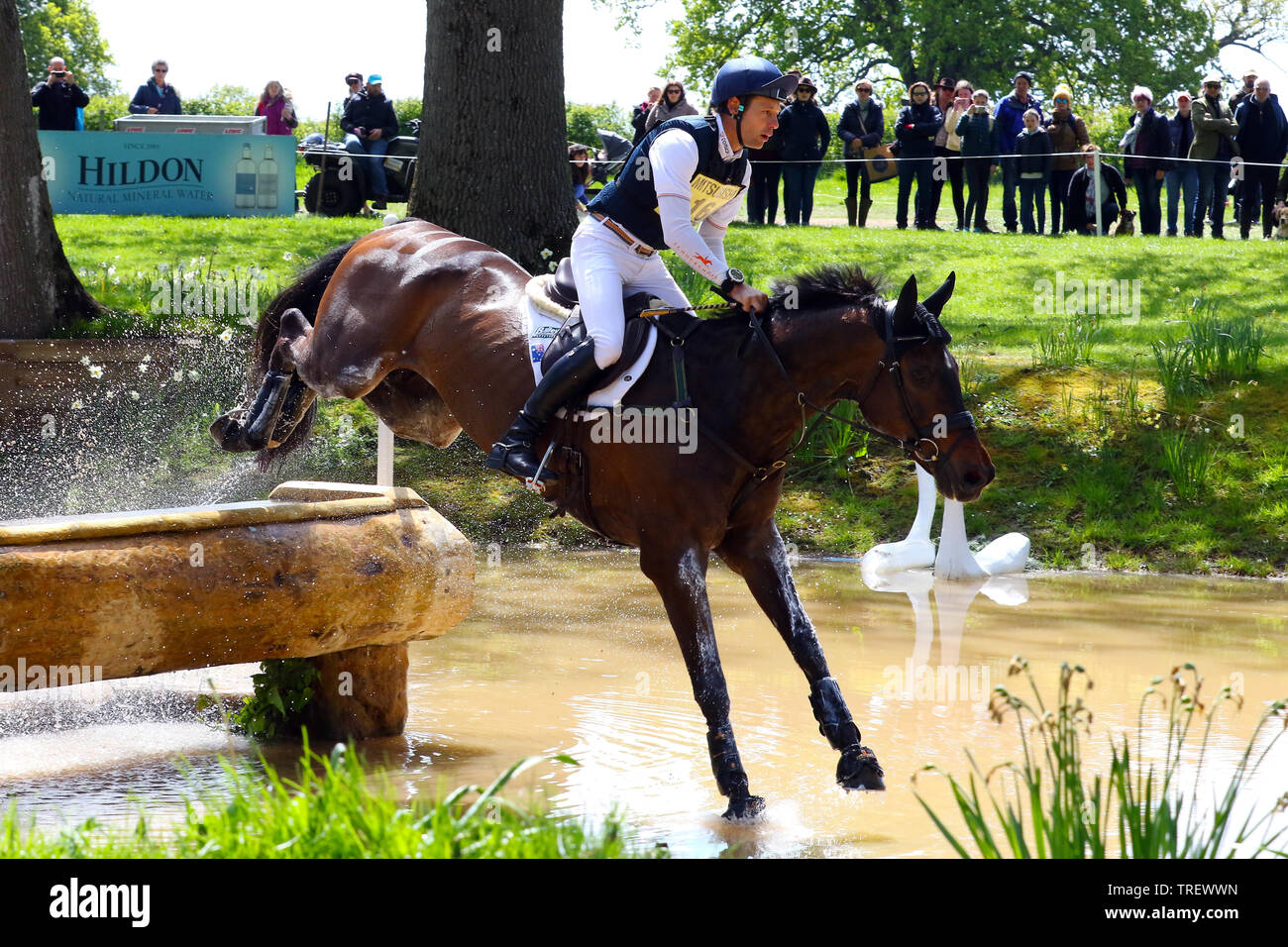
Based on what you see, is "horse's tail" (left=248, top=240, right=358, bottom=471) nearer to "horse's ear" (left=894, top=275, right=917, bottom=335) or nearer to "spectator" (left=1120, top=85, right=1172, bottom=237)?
"horse's ear" (left=894, top=275, right=917, bottom=335)

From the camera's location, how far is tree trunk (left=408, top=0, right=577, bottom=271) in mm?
11953

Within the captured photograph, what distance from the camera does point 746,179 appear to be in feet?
18.1

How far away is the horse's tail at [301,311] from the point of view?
7.16 meters

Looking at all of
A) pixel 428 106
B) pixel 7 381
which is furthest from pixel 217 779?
pixel 428 106

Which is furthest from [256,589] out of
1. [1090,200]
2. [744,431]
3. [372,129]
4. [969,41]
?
[969,41]

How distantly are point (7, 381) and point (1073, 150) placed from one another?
12.1 meters

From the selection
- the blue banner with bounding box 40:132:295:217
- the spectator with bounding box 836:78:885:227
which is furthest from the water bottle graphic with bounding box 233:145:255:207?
the spectator with bounding box 836:78:885:227

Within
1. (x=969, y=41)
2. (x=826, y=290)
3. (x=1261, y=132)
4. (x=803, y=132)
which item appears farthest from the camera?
(x=969, y=41)

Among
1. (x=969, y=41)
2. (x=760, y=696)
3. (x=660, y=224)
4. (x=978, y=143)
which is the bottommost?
(x=760, y=696)

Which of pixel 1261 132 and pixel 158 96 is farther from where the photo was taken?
pixel 158 96

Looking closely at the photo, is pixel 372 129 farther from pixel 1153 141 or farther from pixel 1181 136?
pixel 1181 136

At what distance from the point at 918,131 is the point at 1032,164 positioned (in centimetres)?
139

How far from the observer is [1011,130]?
58.8 ft
